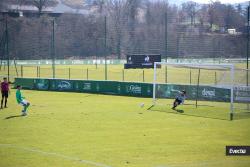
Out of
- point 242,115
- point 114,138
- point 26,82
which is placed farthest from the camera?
point 26,82

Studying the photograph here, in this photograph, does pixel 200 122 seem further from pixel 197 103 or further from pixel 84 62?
pixel 84 62

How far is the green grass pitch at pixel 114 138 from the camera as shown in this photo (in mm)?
14758

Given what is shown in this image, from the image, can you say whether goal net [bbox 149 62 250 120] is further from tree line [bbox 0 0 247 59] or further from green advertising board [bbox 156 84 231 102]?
tree line [bbox 0 0 247 59]

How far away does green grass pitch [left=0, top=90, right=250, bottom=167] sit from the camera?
581 inches

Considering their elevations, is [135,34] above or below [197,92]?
above

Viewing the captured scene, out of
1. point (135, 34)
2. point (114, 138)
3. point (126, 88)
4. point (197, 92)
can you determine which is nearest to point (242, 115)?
point (197, 92)

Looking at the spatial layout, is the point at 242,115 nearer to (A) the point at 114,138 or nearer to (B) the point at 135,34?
(A) the point at 114,138

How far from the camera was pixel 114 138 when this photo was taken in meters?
18.7

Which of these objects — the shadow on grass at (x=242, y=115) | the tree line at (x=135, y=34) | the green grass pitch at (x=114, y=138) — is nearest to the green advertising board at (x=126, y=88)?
the green grass pitch at (x=114, y=138)

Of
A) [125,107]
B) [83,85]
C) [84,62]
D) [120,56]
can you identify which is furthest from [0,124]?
[84,62]

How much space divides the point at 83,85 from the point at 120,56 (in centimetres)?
2353

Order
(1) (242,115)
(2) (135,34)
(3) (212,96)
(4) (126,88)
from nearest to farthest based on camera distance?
1. (1) (242,115)
2. (3) (212,96)
3. (4) (126,88)
4. (2) (135,34)

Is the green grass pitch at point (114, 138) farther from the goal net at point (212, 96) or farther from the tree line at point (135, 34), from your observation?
the tree line at point (135, 34)

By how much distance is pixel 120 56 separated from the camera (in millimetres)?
64875
